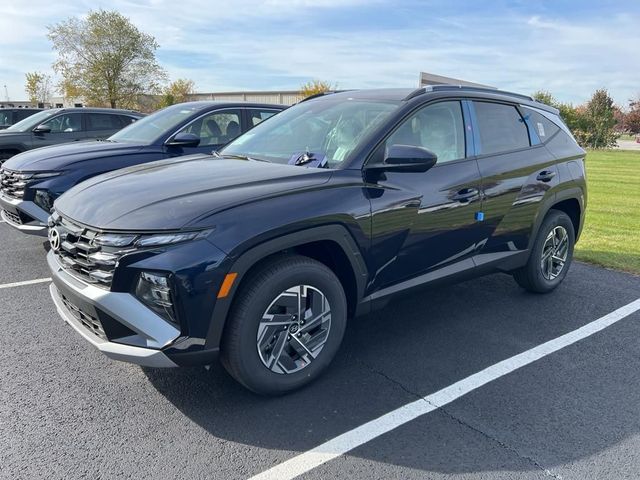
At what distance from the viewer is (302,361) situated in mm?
2973

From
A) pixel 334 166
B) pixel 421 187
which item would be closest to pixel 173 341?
pixel 334 166

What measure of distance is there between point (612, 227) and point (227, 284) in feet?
25.9

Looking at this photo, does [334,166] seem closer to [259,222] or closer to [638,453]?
[259,222]

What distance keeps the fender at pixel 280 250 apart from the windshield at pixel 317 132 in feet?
1.76

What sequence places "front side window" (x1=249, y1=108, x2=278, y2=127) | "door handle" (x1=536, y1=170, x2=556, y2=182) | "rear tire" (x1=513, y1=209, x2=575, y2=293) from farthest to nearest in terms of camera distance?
"front side window" (x1=249, y1=108, x2=278, y2=127), "rear tire" (x1=513, y1=209, x2=575, y2=293), "door handle" (x1=536, y1=170, x2=556, y2=182)

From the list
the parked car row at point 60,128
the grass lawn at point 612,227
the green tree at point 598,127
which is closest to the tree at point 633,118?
the green tree at point 598,127

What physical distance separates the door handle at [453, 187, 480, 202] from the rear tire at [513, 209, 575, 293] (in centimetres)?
115

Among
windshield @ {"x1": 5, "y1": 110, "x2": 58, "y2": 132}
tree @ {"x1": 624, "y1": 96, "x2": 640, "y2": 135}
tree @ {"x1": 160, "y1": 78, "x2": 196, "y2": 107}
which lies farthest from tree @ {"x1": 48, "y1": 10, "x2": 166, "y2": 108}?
tree @ {"x1": 624, "y1": 96, "x2": 640, "y2": 135}

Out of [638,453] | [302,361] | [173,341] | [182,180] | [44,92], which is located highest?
[44,92]

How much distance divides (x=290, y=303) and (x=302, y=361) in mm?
412

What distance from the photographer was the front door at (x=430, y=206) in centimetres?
319

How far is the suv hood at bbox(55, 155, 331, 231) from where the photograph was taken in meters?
2.52

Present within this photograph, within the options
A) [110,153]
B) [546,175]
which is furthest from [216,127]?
[546,175]

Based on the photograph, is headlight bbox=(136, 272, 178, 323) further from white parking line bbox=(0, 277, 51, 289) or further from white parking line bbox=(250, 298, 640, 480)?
white parking line bbox=(0, 277, 51, 289)
